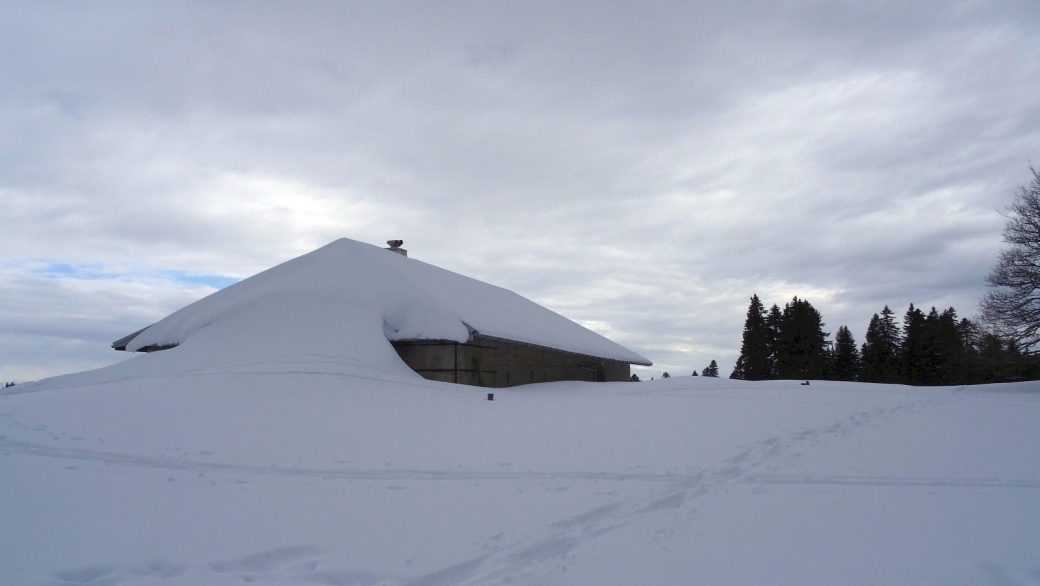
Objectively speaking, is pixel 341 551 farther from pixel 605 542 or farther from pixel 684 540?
pixel 684 540

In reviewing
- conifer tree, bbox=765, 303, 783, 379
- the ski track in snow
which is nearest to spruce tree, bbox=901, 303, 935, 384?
conifer tree, bbox=765, 303, 783, 379

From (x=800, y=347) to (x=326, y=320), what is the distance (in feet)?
129

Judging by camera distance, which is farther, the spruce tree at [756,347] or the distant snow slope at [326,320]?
the spruce tree at [756,347]

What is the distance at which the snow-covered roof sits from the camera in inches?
650

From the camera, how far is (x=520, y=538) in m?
5.32

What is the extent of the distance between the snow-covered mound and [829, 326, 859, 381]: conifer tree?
37927 mm

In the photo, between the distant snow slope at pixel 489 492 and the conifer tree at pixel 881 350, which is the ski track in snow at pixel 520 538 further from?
the conifer tree at pixel 881 350

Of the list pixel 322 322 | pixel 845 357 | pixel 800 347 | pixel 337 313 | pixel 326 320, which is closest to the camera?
pixel 322 322

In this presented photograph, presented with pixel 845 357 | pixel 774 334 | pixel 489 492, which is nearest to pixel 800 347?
pixel 774 334

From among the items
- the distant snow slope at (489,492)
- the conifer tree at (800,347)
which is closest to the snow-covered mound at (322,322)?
the distant snow slope at (489,492)

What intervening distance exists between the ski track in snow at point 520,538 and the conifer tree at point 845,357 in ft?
153

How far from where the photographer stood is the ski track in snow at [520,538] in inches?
179

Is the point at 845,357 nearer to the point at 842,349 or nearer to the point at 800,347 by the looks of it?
the point at 842,349

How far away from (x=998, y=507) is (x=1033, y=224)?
2392 cm
